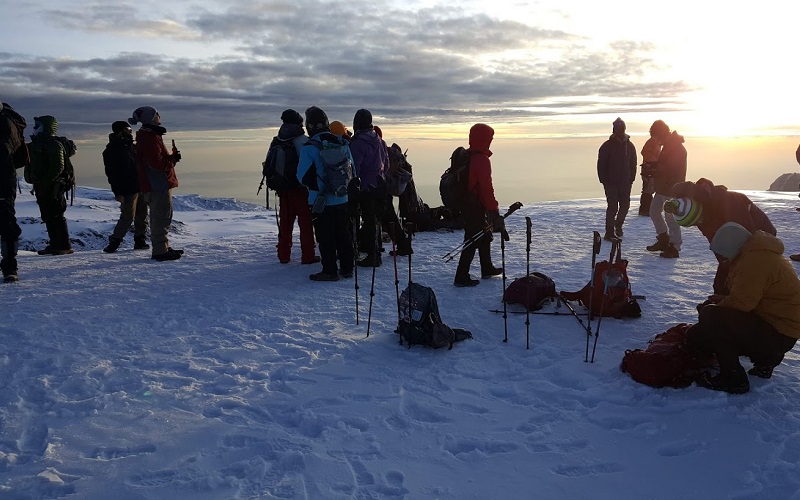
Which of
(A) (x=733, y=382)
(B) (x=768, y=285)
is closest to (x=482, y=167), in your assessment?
(B) (x=768, y=285)

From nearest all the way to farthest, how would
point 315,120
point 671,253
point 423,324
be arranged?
point 423,324, point 315,120, point 671,253

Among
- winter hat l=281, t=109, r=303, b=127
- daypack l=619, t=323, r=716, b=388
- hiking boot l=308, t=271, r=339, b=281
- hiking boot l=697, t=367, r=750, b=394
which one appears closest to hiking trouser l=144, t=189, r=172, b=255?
winter hat l=281, t=109, r=303, b=127

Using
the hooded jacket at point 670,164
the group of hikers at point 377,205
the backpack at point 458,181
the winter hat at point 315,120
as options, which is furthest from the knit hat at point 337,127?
the hooded jacket at point 670,164

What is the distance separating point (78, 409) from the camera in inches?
187

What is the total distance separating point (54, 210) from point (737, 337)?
11.0 m

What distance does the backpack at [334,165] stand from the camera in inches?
331

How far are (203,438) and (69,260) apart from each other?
25.1 ft

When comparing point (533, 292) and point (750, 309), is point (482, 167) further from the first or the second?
point (750, 309)

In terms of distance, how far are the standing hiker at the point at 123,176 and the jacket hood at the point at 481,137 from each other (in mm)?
6273

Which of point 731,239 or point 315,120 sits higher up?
point 315,120

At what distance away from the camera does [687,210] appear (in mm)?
5820

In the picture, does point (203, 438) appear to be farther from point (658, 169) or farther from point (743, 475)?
point (658, 169)

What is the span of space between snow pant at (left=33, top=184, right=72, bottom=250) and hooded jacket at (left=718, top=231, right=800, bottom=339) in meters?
10.7

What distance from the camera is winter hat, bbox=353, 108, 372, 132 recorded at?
907 centimetres
